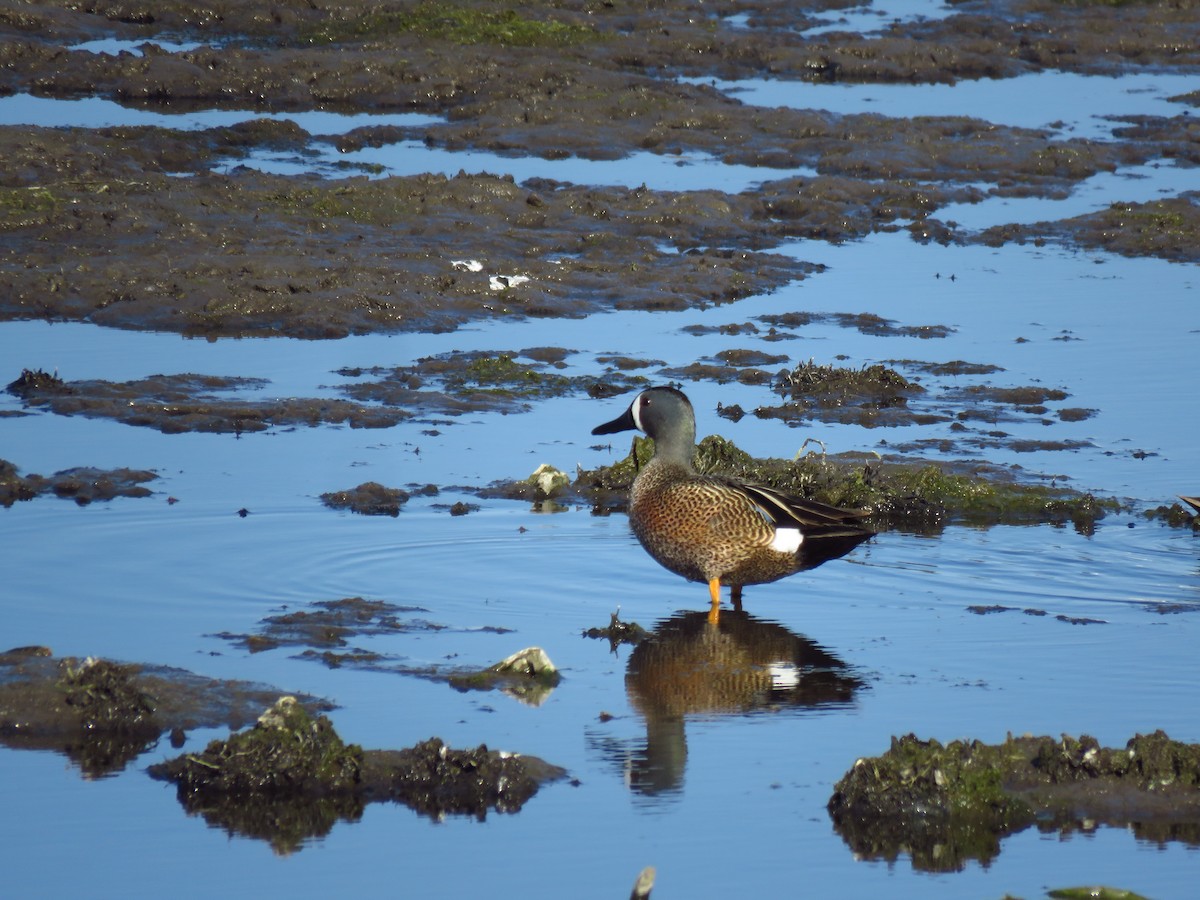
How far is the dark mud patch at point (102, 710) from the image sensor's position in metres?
6.85

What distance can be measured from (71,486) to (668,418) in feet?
10.7

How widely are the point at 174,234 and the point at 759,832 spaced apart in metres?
10.4

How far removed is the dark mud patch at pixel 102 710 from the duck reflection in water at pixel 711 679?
129 cm

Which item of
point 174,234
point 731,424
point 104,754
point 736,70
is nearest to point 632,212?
point 174,234

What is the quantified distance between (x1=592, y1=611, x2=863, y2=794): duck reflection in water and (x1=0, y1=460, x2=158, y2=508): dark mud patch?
10.6ft

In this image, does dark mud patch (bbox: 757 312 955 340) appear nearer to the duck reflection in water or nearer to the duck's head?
the duck's head

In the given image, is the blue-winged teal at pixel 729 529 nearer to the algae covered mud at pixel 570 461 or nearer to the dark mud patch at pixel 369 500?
the algae covered mud at pixel 570 461

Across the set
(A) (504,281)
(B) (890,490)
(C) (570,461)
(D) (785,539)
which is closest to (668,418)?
(D) (785,539)

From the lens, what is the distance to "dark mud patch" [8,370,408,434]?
11641 millimetres

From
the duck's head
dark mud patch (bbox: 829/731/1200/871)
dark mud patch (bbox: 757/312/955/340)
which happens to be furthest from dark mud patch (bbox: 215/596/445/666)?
dark mud patch (bbox: 757/312/955/340)

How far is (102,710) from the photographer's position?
696cm

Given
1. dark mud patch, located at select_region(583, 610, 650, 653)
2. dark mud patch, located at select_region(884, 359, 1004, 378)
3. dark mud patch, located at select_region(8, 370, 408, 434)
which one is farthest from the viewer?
dark mud patch, located at select_region(884, 359, 1004, 378)

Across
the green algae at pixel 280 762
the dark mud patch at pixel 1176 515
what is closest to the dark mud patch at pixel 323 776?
the green algae at pixel 280 762

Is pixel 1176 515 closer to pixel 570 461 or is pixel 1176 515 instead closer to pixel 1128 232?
pixel 570 461
